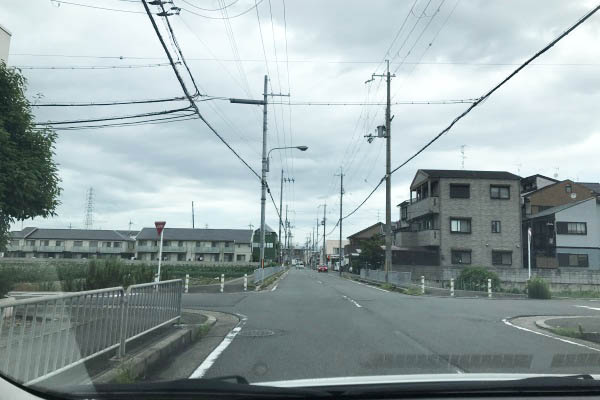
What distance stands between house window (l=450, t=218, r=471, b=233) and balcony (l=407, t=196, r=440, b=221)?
1.66 m

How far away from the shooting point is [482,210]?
41469 mm

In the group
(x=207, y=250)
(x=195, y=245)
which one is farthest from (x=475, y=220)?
(x=195, y=245)

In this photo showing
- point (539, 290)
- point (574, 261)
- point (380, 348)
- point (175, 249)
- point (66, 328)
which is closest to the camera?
point (66, 328)

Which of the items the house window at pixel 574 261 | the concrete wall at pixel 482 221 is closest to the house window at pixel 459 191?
the concrete wall at pixel 482 221

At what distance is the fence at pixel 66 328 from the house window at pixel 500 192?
128 feet

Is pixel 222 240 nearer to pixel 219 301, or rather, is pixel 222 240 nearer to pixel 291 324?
pixel 219 301

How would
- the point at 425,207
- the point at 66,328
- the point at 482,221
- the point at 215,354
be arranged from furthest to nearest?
the point at 425,207
the point at 482,221
the point at 215,354
the point at 66,328

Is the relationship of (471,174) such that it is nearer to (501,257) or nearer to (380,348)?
(501,257)

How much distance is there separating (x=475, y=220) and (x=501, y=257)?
3.88 metres

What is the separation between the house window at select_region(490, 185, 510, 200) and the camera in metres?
41.8

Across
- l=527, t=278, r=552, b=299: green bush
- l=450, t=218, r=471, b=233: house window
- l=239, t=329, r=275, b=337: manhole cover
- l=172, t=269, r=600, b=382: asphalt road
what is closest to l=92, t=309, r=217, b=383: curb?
l=172, t=269, r=600, b=382: asphalt road

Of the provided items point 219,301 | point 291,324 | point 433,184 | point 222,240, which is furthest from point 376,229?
point 291,324

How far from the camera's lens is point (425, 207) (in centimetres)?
4284

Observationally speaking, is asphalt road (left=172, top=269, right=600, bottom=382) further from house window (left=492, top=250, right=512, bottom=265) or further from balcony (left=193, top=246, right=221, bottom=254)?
balcony (left=193, top=246, right=221, bottom=254)
